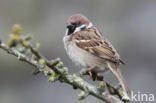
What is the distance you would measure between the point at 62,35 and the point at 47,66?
510 centimetres

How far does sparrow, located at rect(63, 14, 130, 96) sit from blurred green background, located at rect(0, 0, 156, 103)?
1448 millimetres

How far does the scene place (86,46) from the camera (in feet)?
10.0

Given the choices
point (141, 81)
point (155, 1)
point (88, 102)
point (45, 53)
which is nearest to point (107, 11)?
point (155, 1)

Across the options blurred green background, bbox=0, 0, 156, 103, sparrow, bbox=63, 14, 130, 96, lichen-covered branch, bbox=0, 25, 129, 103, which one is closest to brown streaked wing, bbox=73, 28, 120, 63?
sparrow, bbox=63, 14, 130, 96

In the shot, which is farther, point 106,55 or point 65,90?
point 65,90

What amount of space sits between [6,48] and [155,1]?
6.03 m

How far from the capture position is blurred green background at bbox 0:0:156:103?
18.1ft

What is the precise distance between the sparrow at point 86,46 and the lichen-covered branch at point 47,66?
1116 mm

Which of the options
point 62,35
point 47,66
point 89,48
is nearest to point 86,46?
point 89,48

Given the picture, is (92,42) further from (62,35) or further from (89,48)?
(62,35)

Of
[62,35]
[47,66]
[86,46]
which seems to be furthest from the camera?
[62,35]

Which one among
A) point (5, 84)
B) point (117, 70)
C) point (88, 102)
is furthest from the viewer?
point (5, 84)

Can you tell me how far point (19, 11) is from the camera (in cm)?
778

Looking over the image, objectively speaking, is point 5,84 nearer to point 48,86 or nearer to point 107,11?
point 48,86
